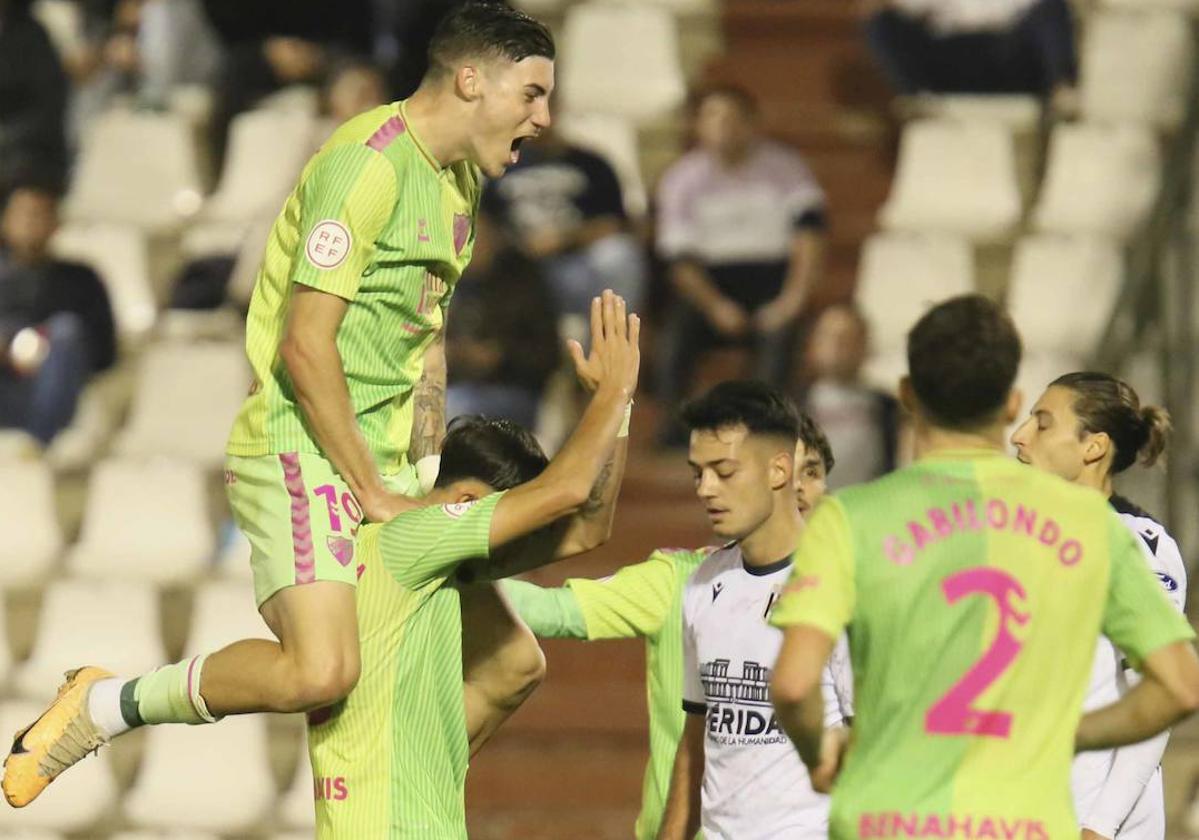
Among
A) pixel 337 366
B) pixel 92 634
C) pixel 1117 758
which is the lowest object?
pixel 92 634

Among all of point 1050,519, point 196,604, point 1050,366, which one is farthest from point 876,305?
point 1050,519

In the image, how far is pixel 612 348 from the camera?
16.5 feet

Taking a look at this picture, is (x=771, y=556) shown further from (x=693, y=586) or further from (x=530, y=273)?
(x=530, y=273)

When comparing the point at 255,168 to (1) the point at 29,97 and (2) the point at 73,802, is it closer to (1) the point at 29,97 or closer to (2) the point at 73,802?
(1) the point at 29,97

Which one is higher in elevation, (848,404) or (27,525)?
(848,404)

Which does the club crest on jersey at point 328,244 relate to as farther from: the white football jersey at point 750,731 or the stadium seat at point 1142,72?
the stadium seat at point 1142,72

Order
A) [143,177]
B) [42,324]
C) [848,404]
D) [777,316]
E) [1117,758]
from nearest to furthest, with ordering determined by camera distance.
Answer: [1117,758] → [848,404] → [777,316] → [42,324] → [143,177]

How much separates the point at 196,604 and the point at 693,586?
392cm

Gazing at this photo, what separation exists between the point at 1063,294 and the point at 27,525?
4.27 metres

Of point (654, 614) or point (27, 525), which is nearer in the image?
point (654, 614)

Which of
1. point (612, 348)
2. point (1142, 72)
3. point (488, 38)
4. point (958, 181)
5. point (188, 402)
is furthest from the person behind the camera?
point (1142, 72)

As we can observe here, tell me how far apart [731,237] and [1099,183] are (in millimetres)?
1593

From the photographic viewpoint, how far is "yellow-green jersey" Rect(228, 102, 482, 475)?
202 inches

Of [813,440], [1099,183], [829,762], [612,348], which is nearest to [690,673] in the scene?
[813,440]
